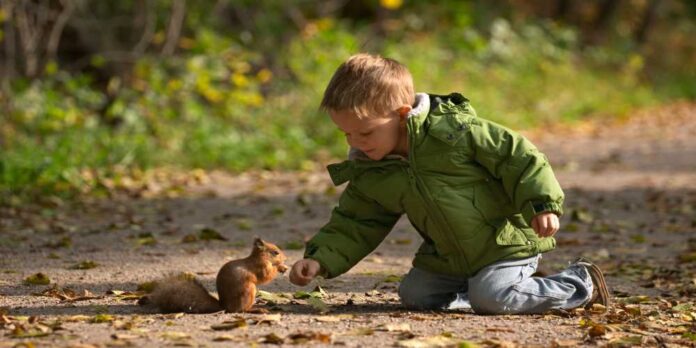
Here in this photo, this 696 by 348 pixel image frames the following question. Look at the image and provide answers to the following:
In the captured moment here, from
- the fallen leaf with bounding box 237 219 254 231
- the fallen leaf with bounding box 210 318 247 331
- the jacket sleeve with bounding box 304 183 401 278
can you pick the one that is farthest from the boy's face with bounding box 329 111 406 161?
the fallen leaf with bounding box 237 219 254 231

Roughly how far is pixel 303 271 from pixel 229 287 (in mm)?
326

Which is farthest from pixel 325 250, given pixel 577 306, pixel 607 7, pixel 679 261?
pixel 607 7

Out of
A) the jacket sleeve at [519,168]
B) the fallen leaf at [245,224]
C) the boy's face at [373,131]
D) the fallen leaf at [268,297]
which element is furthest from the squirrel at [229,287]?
the fallen leaf at [245,224]

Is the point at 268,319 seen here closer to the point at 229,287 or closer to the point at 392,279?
the point at 229,287

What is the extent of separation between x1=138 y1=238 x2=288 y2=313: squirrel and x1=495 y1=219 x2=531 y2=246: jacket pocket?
877 mm

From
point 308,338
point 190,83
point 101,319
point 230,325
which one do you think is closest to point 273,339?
point 308,338

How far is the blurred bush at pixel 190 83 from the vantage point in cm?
1020

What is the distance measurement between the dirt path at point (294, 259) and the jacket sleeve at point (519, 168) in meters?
0.48

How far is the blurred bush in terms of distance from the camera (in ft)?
33.5

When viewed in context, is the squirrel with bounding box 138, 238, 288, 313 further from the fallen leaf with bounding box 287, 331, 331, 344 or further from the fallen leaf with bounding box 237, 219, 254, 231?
the fallen leaf with bounding box 237, 219, 254, 231

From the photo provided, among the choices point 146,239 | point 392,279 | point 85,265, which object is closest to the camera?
point 392,279

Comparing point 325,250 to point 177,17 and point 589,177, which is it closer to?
point 589,177

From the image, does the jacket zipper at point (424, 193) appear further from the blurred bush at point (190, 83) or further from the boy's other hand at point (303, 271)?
the blurred bush at point (190, 83)

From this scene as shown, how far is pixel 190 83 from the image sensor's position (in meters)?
11.9
